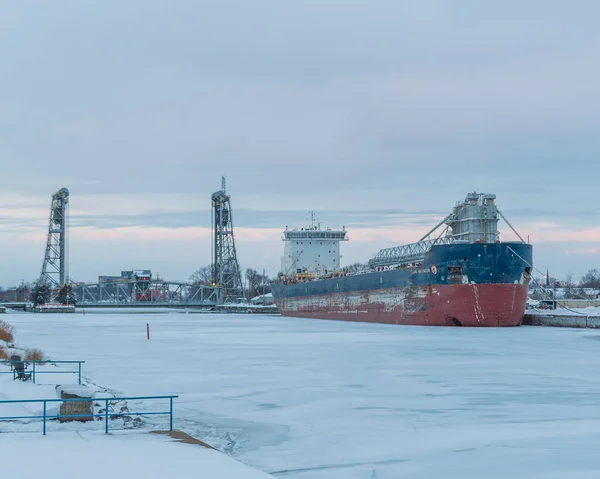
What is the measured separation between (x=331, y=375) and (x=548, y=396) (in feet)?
17.1

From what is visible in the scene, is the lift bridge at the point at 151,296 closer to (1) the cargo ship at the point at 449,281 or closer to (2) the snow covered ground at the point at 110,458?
(1) the cargo ship at the point at 449,281

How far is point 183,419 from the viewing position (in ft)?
40.2

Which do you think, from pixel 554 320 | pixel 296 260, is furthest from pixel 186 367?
pixel 296 260

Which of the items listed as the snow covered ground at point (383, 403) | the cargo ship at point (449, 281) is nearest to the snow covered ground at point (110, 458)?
the snow covered ground at point (383, 403)

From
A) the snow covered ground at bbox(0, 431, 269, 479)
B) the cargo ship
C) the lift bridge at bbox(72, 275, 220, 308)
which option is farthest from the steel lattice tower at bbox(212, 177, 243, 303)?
the snow covered ground at bbox(0, 431, 269, 479)

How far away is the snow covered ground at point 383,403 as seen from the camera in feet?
30.6

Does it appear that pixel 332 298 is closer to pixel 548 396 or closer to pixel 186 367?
pixel 186 367

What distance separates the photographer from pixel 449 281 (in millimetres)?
37969

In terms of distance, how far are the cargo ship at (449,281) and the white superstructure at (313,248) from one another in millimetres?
12997

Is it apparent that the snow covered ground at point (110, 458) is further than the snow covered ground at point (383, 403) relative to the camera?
No

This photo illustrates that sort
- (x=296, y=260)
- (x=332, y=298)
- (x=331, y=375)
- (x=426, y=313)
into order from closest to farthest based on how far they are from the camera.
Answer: (x=331, y=375), (x=426, y=313), (x=332, y=298), (x=296, y=260)

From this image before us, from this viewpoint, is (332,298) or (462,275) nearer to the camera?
(462,275)

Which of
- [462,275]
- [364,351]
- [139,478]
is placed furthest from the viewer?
[462,275]

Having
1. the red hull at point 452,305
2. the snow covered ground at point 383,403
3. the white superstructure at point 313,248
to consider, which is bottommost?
the snow covered ground at point 383,403
